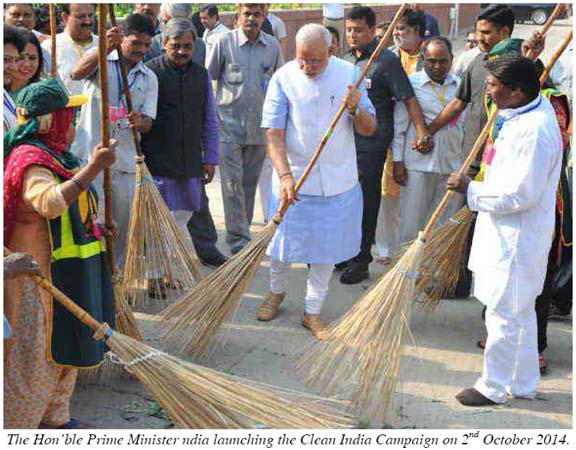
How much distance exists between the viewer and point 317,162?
4.90 m

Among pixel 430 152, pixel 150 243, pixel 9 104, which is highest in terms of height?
pixel 9 104

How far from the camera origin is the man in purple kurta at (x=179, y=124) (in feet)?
17.8

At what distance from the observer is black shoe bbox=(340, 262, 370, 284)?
596cm

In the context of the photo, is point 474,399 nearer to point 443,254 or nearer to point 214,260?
point 443,254

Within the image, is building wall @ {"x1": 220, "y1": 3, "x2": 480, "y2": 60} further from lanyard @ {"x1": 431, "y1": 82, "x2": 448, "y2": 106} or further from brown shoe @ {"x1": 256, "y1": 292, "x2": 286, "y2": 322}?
brown shoe @ {"x1": 256, "y1": 292, "x2": 286, "y2": 322}

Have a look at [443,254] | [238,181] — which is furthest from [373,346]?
[238,181]

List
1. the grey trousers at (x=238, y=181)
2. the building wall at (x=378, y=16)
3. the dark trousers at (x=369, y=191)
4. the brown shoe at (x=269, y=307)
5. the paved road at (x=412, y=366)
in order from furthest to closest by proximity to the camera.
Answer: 1. the building wall at (x=378, y=16)
2. the grey trousers at (x=238, y=181)
3. the dark trousers at (x=369, y=191)
4. the brown shoe at (x=269, y=307)
5. the paved road at (x=412, y=366)

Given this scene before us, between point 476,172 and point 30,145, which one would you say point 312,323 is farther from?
point 30,145

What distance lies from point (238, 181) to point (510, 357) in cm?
296

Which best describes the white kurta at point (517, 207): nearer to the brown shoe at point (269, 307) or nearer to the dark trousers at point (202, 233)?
the brown shoe at point (269, 307)

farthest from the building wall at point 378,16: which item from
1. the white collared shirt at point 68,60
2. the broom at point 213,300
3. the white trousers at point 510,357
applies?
the white trousers at point 510,357

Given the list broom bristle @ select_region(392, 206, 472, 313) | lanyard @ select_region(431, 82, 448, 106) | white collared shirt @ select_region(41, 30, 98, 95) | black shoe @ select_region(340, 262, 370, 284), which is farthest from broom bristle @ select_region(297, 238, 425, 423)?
white collared shirt @ select_region(41, 30, 98, 95)

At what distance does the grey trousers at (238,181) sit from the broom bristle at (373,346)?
2315 millimetres

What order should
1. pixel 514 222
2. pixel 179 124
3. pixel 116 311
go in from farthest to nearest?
pixel 179 124 < pixel 116 311 < pixel 514 222
